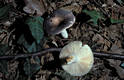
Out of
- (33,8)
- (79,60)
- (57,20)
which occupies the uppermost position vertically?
(33,8)

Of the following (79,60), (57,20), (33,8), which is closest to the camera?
(79,60)

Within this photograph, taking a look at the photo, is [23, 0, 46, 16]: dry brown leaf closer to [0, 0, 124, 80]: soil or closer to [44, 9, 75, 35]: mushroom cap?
[0, 0, 124, 80]: soil

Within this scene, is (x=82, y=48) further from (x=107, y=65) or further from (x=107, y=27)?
(x=107, y=27)

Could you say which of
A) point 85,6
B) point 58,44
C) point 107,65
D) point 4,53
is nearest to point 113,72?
point 107,65

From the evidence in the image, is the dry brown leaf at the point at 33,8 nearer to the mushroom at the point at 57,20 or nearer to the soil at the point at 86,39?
the soil at the point at 86,39

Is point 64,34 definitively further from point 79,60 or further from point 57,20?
point 79,60

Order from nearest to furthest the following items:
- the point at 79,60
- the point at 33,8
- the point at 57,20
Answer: the point at 79,60 < the point at 57,20 < the point at 33,8

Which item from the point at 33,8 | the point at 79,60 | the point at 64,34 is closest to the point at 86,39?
the point at 64,34

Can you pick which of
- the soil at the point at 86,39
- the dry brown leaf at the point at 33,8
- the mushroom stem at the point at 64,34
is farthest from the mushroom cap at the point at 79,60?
the dry brown leaf at the point at 33,8
